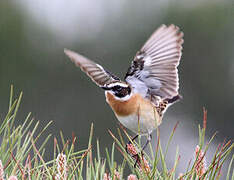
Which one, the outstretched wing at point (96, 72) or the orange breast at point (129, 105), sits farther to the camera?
the orange breast at point (129, 105)

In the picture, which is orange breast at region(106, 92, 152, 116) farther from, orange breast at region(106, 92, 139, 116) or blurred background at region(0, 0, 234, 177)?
blurred background at region(0, 0, 234, 177)

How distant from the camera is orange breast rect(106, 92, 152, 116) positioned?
222 cm

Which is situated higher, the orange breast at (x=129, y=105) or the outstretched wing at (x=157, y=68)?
the outstretched wing at (x=157, y=68)

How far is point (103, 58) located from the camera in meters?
8.76

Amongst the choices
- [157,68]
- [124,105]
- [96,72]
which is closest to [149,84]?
[157,68]

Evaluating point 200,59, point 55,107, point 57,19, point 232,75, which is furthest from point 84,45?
point 232,75

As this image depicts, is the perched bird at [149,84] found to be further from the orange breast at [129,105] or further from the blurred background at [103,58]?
the blurred background at [103,58]

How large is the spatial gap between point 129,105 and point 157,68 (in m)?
0.25

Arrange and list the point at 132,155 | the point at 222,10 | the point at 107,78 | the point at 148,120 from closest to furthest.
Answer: the point at 132,155, the point at 107,78, the point at 148,120, the point at 222,10

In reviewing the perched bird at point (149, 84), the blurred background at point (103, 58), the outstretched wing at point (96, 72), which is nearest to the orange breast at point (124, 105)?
the perched bird at point (149, 84)

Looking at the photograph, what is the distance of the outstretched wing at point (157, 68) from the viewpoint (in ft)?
7.34

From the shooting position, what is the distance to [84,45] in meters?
8.72

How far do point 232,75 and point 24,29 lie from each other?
4138 mm

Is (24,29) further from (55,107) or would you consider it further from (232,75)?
(232,75)
